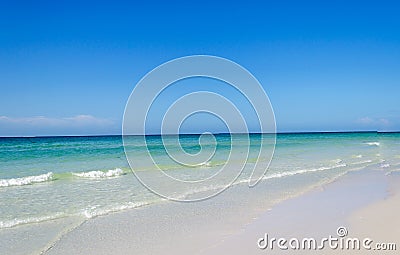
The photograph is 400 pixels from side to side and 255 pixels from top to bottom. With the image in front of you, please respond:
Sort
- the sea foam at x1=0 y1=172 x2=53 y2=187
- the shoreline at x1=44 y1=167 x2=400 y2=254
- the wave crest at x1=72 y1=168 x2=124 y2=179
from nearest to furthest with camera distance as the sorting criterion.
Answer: the shoreline at x1=44 y1=167 x2=400 y2=254, the sea foam at x1=0 y1=172 x2=53 y2=187, the wave crest at x1=72 y1=168 x2=124 y2=179

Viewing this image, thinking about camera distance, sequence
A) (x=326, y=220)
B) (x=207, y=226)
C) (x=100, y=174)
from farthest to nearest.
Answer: (x=100, y=174)
(x=326, y=220)
(x=207, y=226)

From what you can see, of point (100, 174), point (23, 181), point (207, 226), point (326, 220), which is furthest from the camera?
point (100, 174)

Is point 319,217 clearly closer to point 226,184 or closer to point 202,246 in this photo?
point 202,246

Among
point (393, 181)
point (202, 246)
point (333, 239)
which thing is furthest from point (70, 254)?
point (393, 181)

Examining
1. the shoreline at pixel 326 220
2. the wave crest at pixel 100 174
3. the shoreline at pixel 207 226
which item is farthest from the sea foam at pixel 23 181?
the shoreline at pixel 326 220

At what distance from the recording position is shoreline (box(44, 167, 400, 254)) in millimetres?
6425

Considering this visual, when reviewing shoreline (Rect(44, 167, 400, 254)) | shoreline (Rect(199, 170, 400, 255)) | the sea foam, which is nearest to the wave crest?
the sea foam

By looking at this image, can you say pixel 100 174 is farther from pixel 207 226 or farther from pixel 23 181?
pixel 207 226

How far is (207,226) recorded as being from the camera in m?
7.71

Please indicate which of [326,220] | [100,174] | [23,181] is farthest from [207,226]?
[100,174]

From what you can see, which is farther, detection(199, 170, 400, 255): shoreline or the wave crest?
the wave crest

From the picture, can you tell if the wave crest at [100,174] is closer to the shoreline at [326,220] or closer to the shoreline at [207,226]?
the shoreline at [207,226]

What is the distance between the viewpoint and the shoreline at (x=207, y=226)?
21.1 feet

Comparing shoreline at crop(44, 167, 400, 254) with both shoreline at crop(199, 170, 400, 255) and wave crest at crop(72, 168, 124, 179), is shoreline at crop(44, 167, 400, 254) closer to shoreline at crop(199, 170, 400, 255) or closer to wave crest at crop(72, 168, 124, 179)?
shoreline at crop(199, 170, 400, 255)
